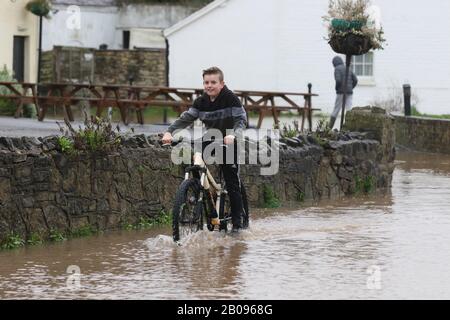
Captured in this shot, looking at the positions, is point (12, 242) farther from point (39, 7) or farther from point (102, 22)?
point (102, 22)

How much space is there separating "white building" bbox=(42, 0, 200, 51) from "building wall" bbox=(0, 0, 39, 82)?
7.09m

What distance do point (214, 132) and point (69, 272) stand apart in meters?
2.45

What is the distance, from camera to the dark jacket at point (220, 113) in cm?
1323

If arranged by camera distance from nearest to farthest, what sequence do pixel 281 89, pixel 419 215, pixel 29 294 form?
1. pixel 29 294
2. pixel 419 215
3. pixel 281 89

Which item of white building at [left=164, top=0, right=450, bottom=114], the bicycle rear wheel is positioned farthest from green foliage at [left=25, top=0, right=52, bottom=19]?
the bicycle rear wheel

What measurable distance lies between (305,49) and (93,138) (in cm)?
2729

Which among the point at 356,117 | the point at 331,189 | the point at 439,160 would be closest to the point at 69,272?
the point at 331,189

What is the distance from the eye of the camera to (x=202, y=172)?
13195mm

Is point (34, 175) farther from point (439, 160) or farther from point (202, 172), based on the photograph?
point (439, 160)

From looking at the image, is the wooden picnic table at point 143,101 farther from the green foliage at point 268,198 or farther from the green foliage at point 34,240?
the green foliage at point 34,240

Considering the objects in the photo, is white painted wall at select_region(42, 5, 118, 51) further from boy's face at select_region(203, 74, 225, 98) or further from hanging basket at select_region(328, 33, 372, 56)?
boy's face at select_region(203, 74, 225, 98)

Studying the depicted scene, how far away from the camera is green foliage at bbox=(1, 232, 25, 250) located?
501 inches

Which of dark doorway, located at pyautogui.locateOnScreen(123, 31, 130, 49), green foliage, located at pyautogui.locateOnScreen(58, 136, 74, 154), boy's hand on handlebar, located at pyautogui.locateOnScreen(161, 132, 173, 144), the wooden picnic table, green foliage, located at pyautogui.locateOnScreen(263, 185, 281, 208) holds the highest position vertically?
dark doorway, located at pyautogui.locateOnScreen(123, 31, 130, 49)

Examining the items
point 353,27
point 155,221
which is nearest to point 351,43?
point 353,27
